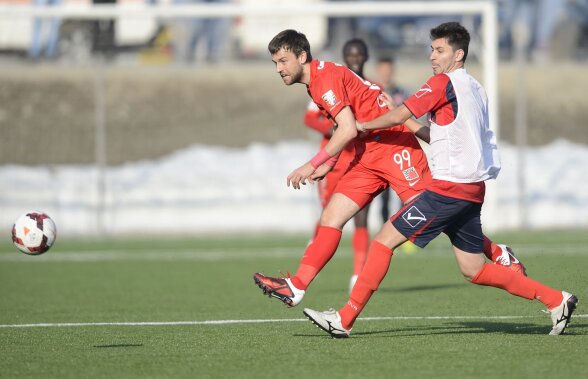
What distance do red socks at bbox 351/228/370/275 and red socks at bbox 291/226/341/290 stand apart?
3018 millimetres

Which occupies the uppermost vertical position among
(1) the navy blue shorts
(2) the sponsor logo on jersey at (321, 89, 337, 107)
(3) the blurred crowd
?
(3) the blurred crowd

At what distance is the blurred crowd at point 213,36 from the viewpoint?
21.8 meters

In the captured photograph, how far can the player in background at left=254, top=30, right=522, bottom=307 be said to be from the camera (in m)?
7.91

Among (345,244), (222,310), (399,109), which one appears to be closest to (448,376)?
(399,109)

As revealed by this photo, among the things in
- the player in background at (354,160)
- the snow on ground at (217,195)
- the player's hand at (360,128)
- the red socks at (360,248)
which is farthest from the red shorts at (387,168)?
the snow on ground at (217,195)

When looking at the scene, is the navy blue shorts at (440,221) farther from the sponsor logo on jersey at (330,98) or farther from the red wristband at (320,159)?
the sponsor logo on jersey at (330,98)

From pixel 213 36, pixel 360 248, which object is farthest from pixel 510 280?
pixel 213 36

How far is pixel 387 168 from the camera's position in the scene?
8.12 meters

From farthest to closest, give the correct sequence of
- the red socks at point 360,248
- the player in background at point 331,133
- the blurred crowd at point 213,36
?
the blurred crowd at point 213,36 → the red socks at point 360,248 → the player in background at point 331,133

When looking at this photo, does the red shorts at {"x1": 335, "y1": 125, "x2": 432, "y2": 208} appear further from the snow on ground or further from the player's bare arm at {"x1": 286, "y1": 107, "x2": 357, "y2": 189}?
the snow on ground

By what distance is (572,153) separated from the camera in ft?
74.8

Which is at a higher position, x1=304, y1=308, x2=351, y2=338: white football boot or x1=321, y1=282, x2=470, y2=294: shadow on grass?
x1=304, y1=308, x2=351, y2=338: white football boot

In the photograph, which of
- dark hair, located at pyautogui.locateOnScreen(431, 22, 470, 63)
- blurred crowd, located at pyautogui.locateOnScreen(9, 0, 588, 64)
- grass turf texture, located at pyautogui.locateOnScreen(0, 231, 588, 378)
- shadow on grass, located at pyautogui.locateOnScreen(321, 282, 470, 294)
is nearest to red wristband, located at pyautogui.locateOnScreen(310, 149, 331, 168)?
dark hair, located at pyautogui.locateOnScreen(431, 22, 470, 63)

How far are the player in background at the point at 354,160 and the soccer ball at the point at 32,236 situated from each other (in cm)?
174
